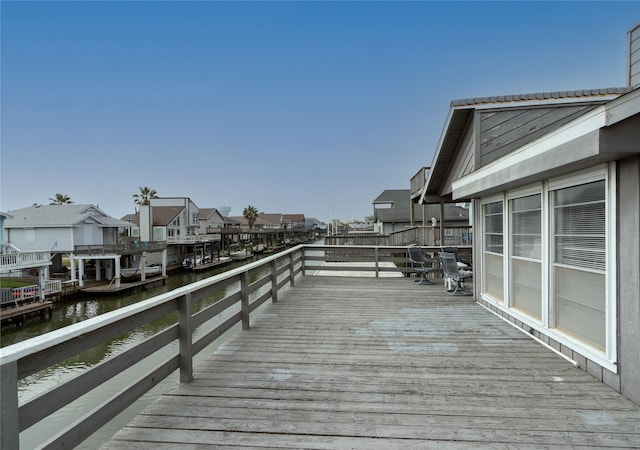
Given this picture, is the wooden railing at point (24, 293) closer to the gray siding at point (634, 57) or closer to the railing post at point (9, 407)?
the railing post at point (9, 407)

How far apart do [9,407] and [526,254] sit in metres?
5.03

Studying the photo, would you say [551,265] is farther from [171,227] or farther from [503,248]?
[171,227]

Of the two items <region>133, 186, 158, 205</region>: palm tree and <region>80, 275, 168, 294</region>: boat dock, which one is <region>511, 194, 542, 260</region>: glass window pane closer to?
<region>80, 275, 168, 294</region>: boat dock

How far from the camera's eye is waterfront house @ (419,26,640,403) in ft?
8.50

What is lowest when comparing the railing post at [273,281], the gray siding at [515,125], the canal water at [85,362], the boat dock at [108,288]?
the canal water at [85,362]

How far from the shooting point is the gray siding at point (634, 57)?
13.3 ft

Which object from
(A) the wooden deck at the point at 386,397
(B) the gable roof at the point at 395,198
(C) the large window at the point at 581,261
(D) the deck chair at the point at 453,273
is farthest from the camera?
(B) the gable roof at the point at 395,198

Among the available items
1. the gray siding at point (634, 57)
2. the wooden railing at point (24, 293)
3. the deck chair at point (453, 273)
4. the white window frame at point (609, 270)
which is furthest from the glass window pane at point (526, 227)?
the wooden railing at point (24, 293)

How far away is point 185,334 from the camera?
9.36 ft

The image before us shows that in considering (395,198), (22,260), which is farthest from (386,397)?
(395,198)

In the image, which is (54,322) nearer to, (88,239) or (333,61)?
(88,239)

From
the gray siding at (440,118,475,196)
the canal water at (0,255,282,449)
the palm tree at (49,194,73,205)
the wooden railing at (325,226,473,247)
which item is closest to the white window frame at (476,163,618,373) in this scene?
the gray siding at (440,118,475,196)

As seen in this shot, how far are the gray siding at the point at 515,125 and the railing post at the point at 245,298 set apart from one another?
4347 mm

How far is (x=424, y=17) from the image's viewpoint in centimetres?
1232
